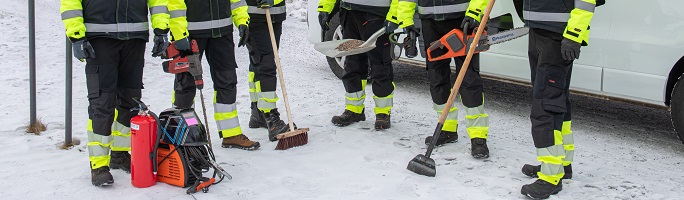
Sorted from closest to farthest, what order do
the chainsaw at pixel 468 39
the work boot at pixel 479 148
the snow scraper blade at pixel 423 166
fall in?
the snow scraper blade at pixel 423 166
the chainsaw at pixel 468 39
the work boot at pixel 479 148

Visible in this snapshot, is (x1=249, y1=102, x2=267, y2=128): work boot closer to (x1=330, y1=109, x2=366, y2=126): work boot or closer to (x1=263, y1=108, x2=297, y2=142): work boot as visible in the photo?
(x1=263, y1=108, x2=297, y2=142): work boot

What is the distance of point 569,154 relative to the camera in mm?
4945

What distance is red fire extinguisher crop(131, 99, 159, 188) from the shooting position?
4660 millimetres

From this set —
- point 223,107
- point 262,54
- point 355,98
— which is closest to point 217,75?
point 223,107

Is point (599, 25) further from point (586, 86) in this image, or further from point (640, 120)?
point (640, 120)

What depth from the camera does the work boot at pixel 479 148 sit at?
546 centimetres

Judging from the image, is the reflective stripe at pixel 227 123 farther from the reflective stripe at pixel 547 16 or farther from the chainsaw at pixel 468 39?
the reflective stripe at pixel 547 16

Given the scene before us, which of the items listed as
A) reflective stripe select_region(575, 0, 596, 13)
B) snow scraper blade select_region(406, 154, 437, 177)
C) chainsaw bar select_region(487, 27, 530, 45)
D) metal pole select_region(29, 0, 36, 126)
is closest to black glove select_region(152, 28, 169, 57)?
metal pole select_region(29, 0, 36, 126)

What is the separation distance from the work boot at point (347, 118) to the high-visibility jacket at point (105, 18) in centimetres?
214

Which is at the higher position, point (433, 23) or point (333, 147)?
point (433, 23)

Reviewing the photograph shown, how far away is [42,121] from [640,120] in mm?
5158

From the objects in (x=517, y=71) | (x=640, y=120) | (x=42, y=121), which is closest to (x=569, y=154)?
(x=517, y=71)

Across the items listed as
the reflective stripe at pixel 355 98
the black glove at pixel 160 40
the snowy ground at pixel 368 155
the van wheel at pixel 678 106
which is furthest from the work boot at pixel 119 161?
the van wheel at pixel 678 106

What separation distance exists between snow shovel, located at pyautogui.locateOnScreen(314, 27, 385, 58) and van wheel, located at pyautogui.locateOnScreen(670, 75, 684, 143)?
7.22 ft
